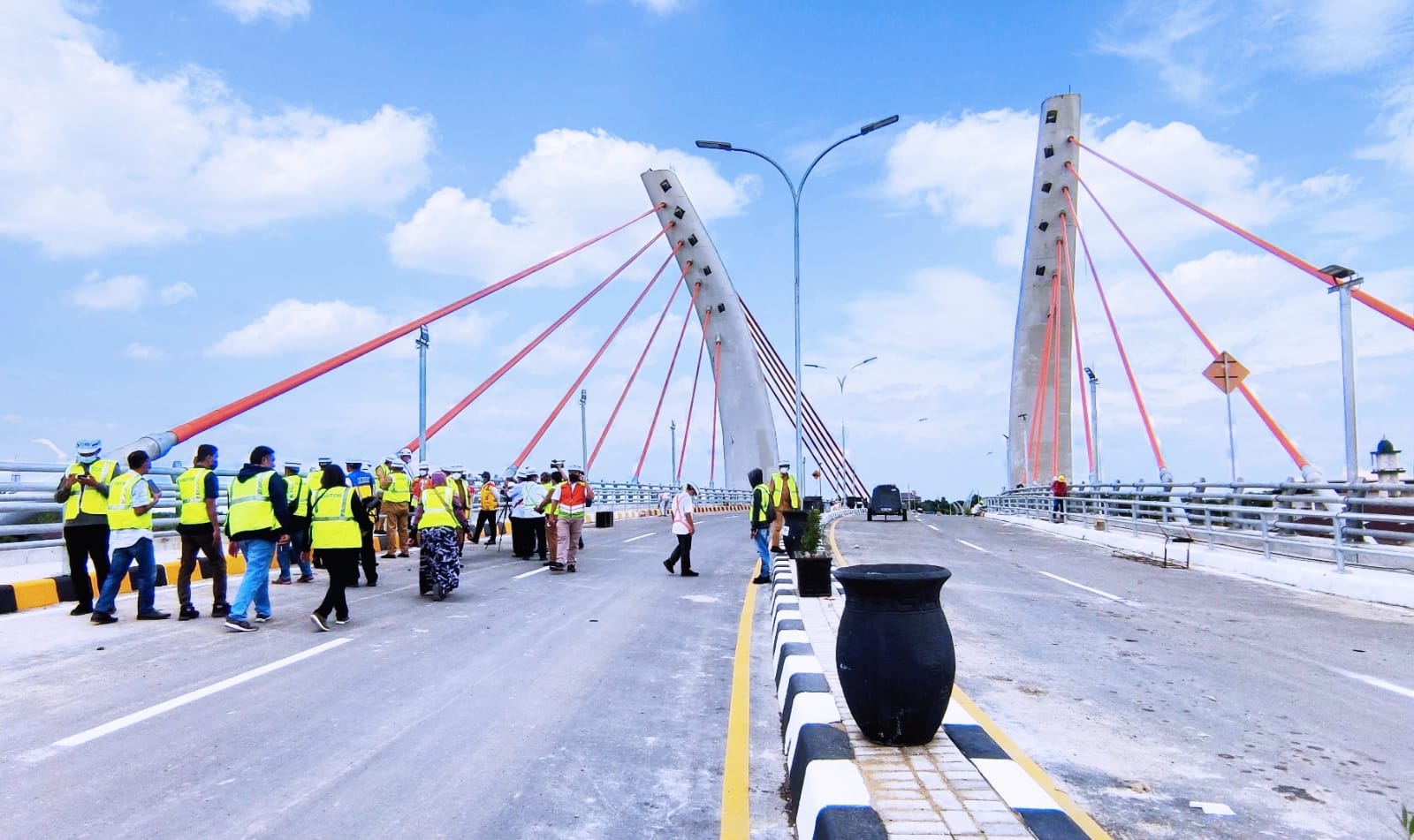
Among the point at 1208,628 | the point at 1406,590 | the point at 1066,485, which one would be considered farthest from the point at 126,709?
the point at 1066,485

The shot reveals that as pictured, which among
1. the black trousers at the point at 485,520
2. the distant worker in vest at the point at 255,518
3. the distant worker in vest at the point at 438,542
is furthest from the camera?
the black trousers at the point at 485,520

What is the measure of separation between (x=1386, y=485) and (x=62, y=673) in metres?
13.8

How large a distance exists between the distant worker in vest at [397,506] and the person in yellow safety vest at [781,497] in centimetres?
763

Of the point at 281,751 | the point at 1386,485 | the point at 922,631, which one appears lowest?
the point at 281,751

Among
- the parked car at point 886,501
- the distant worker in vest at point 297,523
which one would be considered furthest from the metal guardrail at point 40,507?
the parked car at point 886,501

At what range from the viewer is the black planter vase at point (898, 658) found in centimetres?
458

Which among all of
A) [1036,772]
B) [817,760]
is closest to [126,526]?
[817,760]

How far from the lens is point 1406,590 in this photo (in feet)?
37.0

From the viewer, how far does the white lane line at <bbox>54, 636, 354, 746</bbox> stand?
5.41 m

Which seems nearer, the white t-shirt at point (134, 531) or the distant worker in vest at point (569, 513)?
the white t-shirt at point (134, 531)

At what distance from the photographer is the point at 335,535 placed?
9734mm

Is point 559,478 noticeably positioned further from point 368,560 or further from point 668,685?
point 668,685

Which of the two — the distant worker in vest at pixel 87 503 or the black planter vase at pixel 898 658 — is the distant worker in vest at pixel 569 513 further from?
the black planter vase at pixel 898 658

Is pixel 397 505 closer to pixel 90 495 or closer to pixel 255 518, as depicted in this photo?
pixel 90 495
